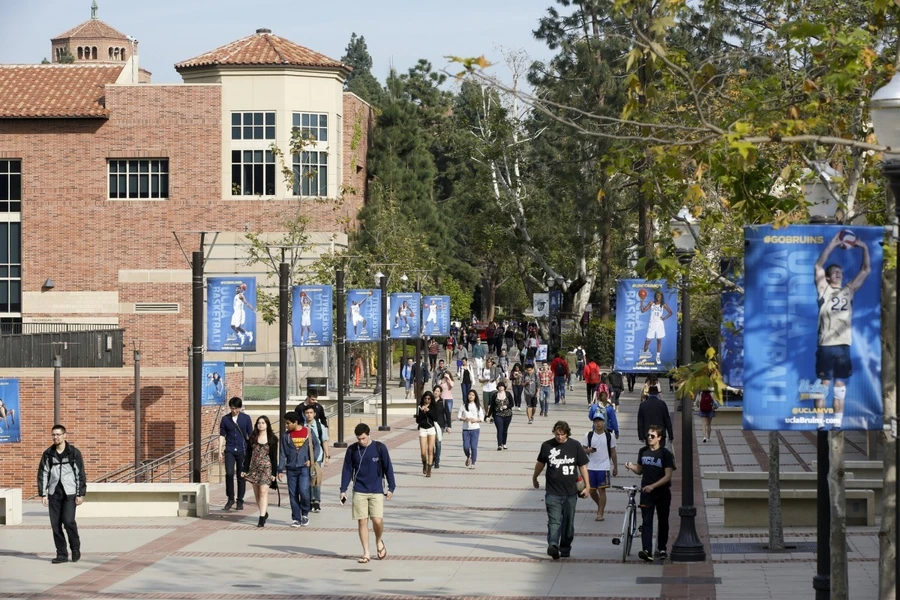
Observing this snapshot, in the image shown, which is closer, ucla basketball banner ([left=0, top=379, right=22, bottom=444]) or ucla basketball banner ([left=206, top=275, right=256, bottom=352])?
ucla basketball banner ([left=0, top=379, right=22, bottom=444])

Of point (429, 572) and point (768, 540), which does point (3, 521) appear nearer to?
point (429, 572)

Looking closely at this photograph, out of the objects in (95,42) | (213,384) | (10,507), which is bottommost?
(10,507)

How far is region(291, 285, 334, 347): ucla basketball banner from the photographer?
32906mm

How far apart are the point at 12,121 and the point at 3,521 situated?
4043 cm

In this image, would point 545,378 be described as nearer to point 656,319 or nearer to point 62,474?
point 656,319

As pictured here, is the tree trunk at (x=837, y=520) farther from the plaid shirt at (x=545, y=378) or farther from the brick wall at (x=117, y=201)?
the brick wall at (x=117, y=201)

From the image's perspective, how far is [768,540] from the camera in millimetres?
18219

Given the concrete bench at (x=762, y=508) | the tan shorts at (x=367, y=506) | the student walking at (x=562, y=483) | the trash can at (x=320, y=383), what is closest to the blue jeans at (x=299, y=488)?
the tan shorts at (x=367, y=506)

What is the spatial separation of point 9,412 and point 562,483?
11.7m

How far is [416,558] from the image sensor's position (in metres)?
17.0

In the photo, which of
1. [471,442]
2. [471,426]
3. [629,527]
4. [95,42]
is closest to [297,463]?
[629,527]

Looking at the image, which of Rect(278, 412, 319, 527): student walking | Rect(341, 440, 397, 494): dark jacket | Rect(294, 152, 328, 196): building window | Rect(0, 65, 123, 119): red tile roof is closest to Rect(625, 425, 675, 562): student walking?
A: Rect(341, 440, 397, 494): dark jacket

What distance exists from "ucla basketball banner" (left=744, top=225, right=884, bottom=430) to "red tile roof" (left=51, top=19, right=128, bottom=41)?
5425 inches

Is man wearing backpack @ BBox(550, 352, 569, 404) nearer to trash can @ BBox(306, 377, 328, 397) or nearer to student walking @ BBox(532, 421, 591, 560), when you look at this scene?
trash can @ BBox(306, 377, 328, 397)
